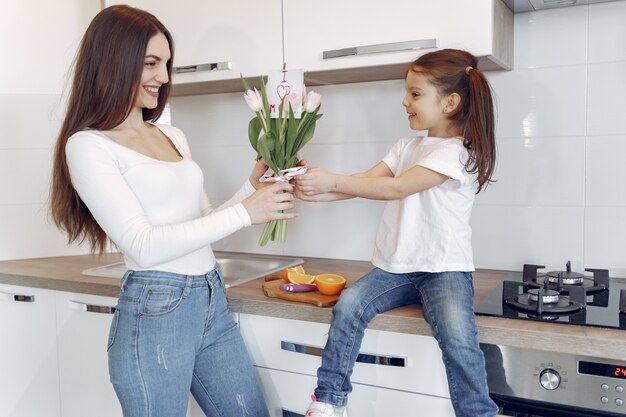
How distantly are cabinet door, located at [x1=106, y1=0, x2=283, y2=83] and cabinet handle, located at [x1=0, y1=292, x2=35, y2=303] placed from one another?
2.66ft

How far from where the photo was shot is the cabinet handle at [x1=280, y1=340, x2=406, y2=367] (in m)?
1.40

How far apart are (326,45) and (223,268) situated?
89cm

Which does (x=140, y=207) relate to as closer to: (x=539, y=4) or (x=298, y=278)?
(x=298, y=278)

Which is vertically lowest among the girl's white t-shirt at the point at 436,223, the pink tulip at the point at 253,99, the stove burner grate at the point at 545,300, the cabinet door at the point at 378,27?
the stove burner grate at the point at 545,300

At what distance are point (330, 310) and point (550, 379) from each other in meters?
0.48

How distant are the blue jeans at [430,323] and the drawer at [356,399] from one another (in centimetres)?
11

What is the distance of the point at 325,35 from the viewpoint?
1703 millimetres

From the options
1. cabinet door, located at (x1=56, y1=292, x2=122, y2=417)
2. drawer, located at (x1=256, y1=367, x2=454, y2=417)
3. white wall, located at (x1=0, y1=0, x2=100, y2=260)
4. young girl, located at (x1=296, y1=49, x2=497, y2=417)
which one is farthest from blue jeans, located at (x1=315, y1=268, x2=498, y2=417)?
white wall, located at (x1=0, y1=0, x2=100, y2=260)

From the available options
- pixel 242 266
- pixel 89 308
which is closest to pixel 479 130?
pixel 242 266

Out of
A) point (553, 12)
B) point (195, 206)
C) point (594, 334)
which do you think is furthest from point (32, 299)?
point (553, 12)

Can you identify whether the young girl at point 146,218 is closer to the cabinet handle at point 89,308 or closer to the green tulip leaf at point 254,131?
the green tulip leaf at point 254,131

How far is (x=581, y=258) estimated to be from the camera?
176cm

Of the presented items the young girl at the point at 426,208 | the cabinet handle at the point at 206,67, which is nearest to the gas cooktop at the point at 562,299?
the young girl at the point at 426,208

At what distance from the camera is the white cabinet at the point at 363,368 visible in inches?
54.1
